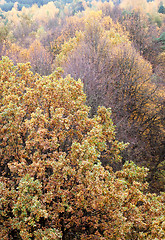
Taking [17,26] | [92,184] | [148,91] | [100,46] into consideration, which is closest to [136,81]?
[148,91]

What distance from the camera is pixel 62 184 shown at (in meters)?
7.04

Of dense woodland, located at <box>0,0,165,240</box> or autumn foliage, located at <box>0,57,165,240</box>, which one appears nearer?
autumn foliage, located at <box>0,57,165,240</box>

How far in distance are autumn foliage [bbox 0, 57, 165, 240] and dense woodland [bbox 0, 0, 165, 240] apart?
0.04 meters

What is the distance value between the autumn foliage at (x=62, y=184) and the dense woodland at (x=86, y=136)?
0.14ft

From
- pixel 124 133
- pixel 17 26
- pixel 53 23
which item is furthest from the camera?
pixel 53 23

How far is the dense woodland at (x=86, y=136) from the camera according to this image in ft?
22.7

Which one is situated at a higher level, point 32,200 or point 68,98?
point 68,98

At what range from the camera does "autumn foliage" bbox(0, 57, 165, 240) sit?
6539mm

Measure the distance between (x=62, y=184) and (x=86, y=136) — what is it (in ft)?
9.56

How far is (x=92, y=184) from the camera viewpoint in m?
6.50

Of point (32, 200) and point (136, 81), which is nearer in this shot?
point (32, 200)

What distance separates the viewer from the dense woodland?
6.93 metres

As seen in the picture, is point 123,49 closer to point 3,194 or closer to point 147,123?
point 147,123

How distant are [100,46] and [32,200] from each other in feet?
81.9
